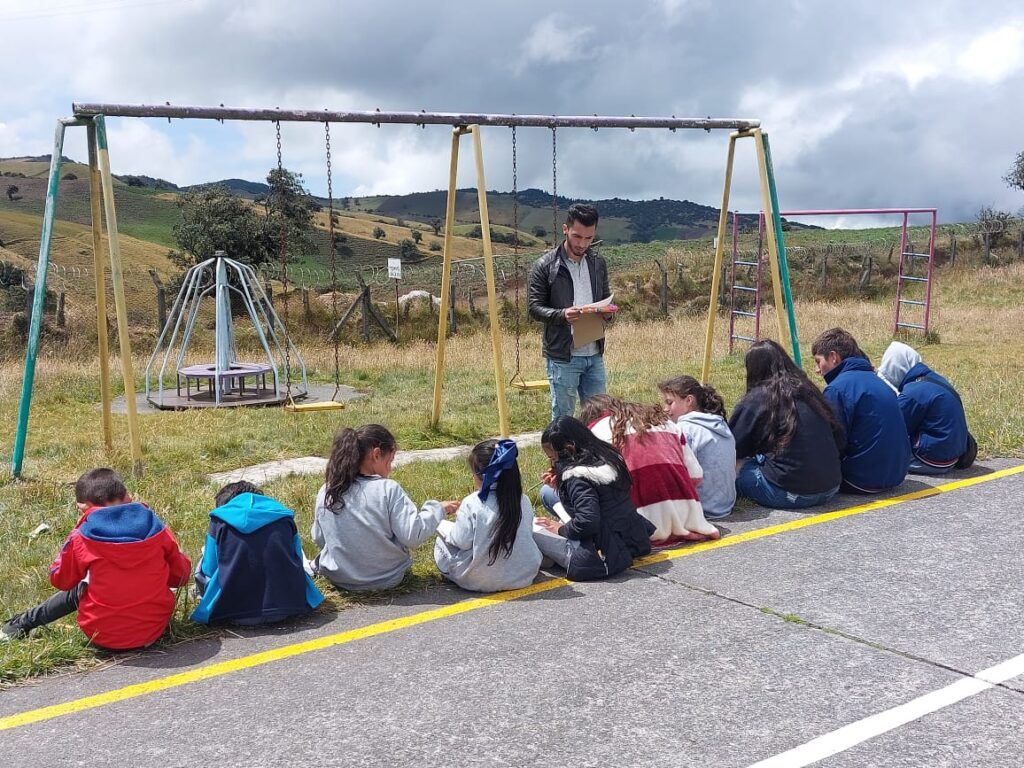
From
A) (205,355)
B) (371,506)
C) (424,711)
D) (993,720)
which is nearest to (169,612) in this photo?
(371,506)

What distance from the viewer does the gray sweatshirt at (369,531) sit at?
4.91 metres

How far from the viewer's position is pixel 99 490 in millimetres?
4406

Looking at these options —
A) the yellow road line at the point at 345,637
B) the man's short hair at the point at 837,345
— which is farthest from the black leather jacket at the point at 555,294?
the yellow road line at the point at 345,637

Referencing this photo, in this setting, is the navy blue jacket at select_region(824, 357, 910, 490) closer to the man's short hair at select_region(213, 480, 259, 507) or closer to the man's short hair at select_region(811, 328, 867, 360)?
the man's short hair at select_region(811, 328, 867, 360)

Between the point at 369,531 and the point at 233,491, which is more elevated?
the point at 233,491

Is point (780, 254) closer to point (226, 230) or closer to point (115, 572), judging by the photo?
point (115, 572)

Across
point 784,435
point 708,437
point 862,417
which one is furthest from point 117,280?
point 862,417

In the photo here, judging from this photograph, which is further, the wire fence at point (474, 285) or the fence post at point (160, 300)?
the wire fence at point (474, 285)

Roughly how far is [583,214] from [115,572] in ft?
14.0

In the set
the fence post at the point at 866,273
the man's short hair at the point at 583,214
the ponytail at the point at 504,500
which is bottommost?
the ponytail at the point at 504,500

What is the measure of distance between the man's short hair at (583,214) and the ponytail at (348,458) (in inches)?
115

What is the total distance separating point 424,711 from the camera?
3656 mm

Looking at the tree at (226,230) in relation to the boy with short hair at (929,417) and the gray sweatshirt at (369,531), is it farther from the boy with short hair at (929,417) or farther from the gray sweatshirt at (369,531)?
the gray sweatshirt at (369,531)

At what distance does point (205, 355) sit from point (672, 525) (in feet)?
45.6
